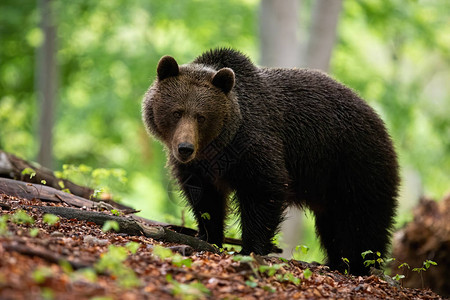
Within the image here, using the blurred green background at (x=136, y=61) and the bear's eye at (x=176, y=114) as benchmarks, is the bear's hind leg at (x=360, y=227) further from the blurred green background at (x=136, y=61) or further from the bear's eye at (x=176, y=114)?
the blurred green background at (x=136, y=61)

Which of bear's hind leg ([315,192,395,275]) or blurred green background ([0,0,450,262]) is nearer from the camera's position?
bear's hind leg ([315,192,395,275])

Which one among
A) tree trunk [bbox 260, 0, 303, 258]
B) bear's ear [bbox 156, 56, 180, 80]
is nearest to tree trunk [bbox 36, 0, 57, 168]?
tree trunk [bbox 260, 0, 303, 258]

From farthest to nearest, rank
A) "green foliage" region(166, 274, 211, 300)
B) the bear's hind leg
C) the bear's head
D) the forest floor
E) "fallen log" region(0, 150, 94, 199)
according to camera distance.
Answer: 1. "fallen log" region(0, 150, 94, 199)
2. the bear's hind leg
3. the bear's head
4. "green foliage" region(166, 274, 211, 300)
5. the forest floor

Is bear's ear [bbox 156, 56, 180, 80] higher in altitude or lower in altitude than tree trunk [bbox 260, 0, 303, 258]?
lower

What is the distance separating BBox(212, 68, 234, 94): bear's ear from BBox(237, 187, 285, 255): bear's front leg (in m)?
1.16

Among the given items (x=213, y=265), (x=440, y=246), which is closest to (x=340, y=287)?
(x=213, y=265)

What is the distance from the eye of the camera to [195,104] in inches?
239

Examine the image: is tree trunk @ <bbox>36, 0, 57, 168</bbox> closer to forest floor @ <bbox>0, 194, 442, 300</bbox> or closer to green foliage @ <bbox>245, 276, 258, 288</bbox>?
forest floor @ <bbox>0, 194, 442, 300</bbox>

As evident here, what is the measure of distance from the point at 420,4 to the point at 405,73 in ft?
32.6

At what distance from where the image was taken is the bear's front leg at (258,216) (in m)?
6.21

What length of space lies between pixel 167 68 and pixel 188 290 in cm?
329

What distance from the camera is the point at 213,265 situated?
4.50 meters

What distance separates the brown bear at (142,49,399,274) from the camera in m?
6.19

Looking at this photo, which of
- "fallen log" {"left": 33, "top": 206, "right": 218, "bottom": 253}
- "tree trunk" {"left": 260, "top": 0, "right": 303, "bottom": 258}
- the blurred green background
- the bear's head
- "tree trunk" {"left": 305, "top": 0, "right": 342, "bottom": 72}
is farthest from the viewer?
the blurred green background
